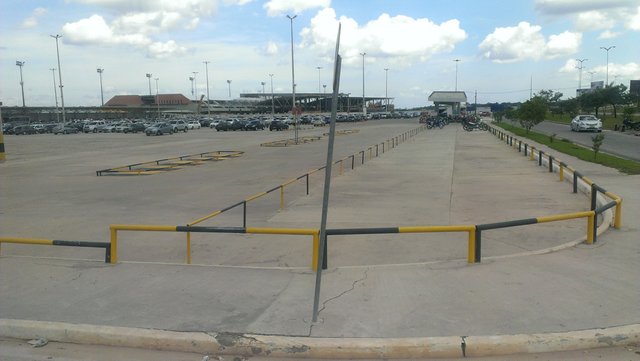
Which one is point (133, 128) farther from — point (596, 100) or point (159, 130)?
point (596, 100)

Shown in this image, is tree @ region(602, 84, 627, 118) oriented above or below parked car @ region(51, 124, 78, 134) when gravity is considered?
above

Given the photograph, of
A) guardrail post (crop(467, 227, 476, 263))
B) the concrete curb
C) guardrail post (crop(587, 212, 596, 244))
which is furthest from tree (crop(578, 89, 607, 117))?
the concrete curb

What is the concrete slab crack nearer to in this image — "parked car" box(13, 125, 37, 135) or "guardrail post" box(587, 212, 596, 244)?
"guardrail post" box(587, 212, 596, 244)

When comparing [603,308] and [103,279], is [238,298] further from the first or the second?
[603,308]

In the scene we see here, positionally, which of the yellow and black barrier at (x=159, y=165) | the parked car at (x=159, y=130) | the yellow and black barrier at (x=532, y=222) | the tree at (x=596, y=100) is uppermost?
the tree at (x=596, y=100)

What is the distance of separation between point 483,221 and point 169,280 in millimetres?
7492

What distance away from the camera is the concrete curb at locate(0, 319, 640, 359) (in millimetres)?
4820

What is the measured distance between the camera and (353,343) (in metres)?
4.87

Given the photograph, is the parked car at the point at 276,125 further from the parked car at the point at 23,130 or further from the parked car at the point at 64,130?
the parked car at the point at 23,130

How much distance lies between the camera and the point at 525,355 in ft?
15.9

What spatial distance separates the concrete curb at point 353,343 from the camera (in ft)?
15.8

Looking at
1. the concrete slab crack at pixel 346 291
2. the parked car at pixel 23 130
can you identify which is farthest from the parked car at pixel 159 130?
the concrete slab crack at pixel 346 291

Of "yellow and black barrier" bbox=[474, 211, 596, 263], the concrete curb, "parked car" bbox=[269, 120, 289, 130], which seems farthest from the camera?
"parked car" bbox=[269, 120, 289, 130]

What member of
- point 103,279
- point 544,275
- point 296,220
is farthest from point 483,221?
point 103,279
